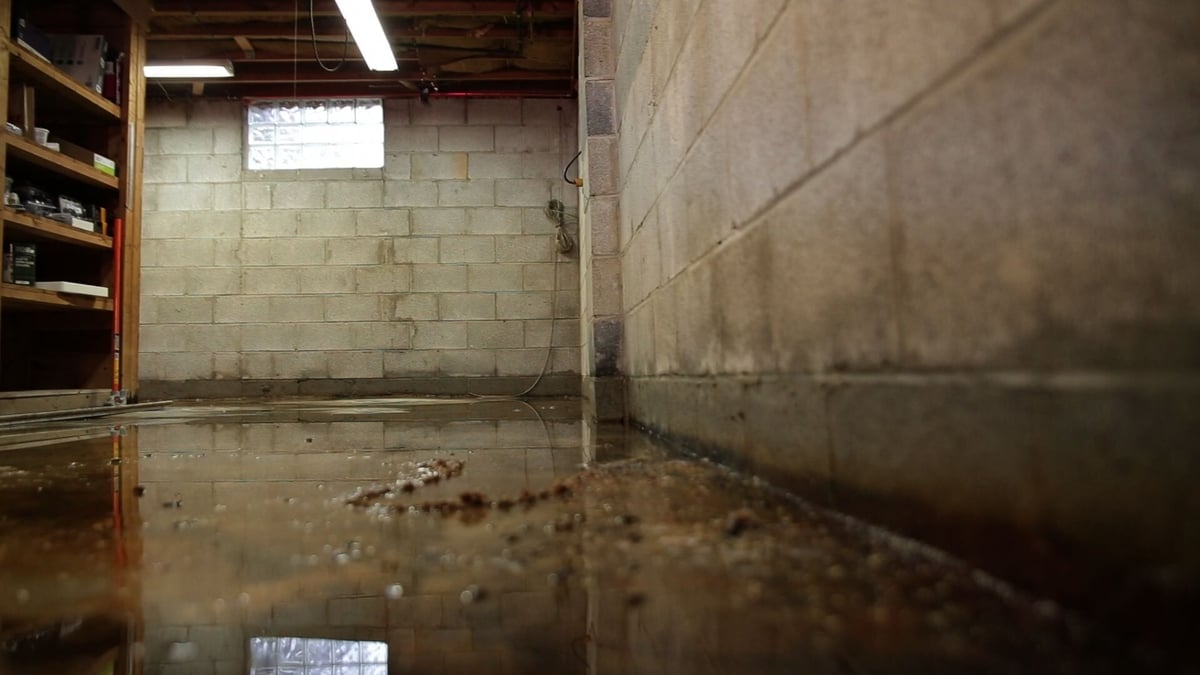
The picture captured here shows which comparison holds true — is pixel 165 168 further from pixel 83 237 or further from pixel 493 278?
pixel 493 278

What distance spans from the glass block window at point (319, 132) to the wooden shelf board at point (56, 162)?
235 cm

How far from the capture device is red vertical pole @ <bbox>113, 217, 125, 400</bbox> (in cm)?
434

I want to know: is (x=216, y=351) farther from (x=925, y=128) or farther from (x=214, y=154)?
(x=925, y=128)

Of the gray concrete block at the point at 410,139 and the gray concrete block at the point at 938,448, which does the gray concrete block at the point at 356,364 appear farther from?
the gray concrete block at the point at 938,448

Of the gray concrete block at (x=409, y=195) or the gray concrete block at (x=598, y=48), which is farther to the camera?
the gray concrete block at (x=409, y=195)

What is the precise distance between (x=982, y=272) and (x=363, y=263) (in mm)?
6376

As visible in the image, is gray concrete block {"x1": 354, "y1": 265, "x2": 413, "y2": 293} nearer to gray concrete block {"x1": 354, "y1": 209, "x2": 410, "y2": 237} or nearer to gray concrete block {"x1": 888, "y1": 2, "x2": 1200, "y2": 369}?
gray concrete block {"x1": 354, "y1": 209, "x2": 410, "y2": 237}

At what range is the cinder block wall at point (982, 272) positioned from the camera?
1.68 ft

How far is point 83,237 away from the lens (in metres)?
4.09

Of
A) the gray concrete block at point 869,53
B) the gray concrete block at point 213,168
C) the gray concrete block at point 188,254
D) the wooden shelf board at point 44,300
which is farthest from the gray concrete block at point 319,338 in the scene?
the gray concrete block at point 869,53

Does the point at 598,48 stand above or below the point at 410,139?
below

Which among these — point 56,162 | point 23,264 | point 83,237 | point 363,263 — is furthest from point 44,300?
point 363,263

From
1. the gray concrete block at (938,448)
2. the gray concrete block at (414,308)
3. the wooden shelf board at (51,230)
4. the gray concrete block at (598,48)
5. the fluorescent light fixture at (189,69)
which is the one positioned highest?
the fluorescent light fixture at (189,69)

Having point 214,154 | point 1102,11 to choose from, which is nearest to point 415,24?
point 214,154
